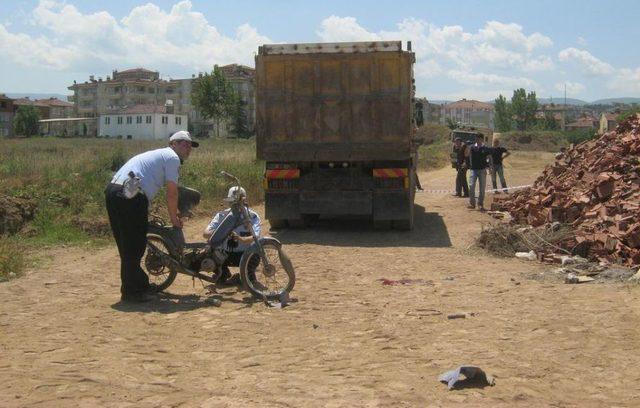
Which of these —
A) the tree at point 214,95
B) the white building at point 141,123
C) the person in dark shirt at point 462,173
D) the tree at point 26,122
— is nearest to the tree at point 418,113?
the person in dark shirt at point 462,173

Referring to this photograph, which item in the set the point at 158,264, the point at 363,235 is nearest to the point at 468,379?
the point at 158,264

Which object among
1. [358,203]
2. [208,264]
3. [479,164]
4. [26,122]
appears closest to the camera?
[208,264]

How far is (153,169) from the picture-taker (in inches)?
281

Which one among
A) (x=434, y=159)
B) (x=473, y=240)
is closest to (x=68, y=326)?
(x=473, y=240)

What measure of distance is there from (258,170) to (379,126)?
8.65 meters

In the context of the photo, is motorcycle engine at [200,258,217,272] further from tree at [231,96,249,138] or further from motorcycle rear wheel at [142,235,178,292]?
tree at [231,96,249,138]

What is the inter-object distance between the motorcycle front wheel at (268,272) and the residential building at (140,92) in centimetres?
11654

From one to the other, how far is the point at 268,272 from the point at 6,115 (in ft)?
399

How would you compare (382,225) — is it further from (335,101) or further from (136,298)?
(136,298)

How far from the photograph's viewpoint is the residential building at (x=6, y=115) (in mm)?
115050

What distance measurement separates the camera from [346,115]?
12414 mm

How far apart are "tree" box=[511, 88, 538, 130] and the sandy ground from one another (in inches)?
4958

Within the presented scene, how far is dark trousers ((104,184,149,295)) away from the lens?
23.2ft

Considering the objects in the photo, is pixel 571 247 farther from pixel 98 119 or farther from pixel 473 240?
pixel 98 119
